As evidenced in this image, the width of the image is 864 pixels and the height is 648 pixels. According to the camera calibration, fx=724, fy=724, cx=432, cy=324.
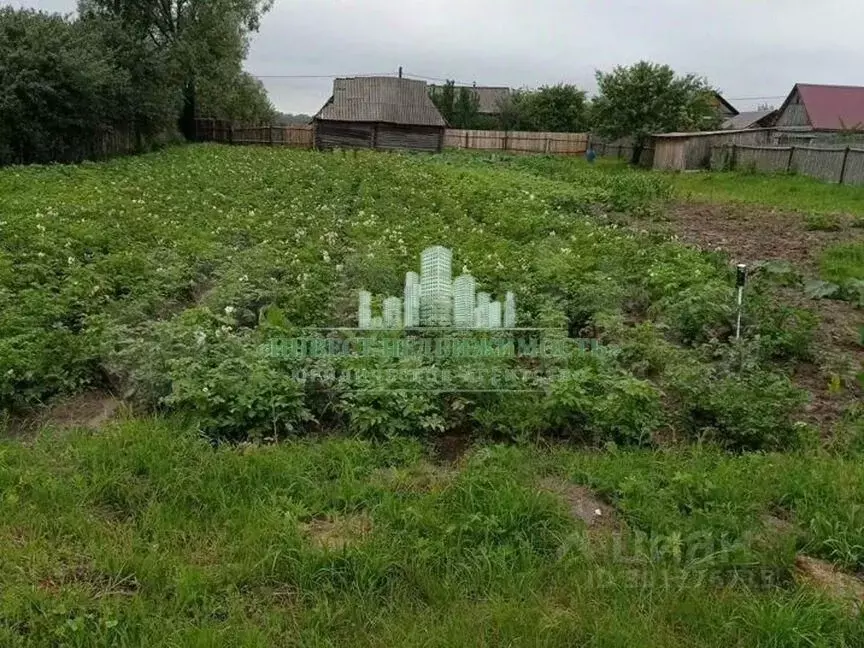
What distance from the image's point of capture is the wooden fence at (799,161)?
1942 centimetres

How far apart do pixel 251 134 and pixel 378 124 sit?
6.82 metres

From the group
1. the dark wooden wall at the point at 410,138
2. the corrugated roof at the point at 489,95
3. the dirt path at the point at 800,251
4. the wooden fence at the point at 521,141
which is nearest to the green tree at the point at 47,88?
the dirt path at the point at 800,251

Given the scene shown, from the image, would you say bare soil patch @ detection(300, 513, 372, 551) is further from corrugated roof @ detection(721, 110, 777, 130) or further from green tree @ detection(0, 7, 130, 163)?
corrugated roof @ detection(721, 110, 777, 130)

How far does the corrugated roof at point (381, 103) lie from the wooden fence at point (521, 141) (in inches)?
58.7

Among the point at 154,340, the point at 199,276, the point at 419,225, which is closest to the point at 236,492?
the point at 154,340

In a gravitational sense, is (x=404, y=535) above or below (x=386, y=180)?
below

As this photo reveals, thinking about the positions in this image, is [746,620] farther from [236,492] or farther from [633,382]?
[236,492]

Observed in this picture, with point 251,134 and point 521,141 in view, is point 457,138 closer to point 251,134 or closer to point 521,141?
point 521,141

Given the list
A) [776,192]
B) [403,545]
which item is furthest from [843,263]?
[776,192]

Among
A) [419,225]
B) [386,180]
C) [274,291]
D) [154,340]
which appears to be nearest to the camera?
[154,340]

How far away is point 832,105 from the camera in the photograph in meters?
37.0

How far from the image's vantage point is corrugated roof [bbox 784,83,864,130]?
36000mm

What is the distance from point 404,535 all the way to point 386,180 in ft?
46.2

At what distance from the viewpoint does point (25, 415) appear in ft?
14.5
